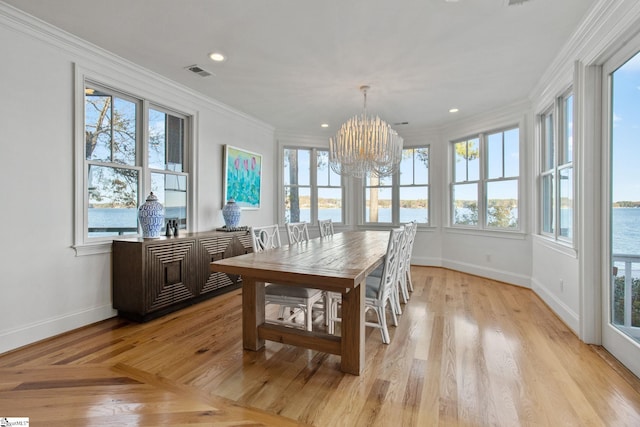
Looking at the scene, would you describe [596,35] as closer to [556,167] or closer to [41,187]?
[556,167]

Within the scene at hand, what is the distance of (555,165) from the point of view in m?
3.42

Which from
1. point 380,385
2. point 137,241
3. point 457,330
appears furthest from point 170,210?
point 457,330

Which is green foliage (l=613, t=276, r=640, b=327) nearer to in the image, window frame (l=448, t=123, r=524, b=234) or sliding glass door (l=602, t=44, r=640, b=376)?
sliding glass door (l=602, t=44, r=640, b=376)

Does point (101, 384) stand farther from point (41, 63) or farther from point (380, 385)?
point (41, 63)

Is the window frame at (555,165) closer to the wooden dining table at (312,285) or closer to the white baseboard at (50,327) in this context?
the wooden dining table at (312,285)

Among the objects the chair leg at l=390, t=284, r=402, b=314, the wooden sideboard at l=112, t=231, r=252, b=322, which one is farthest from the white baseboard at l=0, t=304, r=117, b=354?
the chair leg at l=390, t=284, r=402, b=314

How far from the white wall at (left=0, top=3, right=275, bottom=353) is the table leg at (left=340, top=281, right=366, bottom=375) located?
8.23 ft

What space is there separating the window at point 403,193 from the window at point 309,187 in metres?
0.66

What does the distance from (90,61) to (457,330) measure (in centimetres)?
422

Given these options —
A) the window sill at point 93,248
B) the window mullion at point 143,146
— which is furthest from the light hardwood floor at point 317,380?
the window mullion at point 143,146

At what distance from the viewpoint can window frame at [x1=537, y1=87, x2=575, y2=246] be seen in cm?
310

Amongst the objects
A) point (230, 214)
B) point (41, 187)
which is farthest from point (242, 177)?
point (41, 187)

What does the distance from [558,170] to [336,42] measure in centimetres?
271

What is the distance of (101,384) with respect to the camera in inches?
78.2
